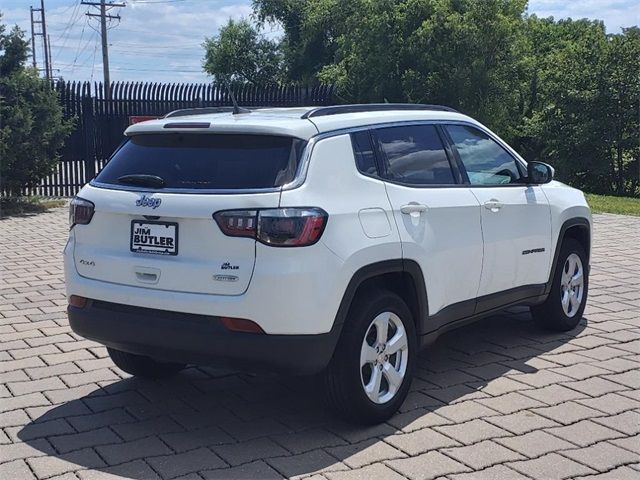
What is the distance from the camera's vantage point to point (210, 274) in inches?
162

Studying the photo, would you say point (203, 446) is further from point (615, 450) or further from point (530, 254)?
point (530, 254)

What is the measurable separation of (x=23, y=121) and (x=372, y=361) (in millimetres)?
11509

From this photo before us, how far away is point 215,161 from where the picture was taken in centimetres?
439

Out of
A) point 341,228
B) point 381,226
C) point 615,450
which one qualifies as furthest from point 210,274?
point 615,450

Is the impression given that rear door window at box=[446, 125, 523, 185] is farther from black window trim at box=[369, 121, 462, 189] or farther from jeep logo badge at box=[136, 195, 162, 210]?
jeep logo badge at box=[136, 195, 162, 210]

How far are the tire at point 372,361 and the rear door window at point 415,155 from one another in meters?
0.84

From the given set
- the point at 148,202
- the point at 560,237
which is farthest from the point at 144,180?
the point at 560,237

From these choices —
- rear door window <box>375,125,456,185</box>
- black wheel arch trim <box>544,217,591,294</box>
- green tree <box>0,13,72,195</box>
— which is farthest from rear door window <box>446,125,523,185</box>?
green tree <box>0,13,72,195</box>

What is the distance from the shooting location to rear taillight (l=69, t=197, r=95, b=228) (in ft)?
15.2

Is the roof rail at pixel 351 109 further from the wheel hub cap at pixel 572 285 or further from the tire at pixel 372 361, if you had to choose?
the wheel hub cap at pixel 572 285

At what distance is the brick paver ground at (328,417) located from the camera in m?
4.02

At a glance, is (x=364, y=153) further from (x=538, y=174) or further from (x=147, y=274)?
(x=538, y=174)

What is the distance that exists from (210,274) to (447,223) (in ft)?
5.61

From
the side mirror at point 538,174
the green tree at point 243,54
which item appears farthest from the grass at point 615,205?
the green tree at point 243,54
